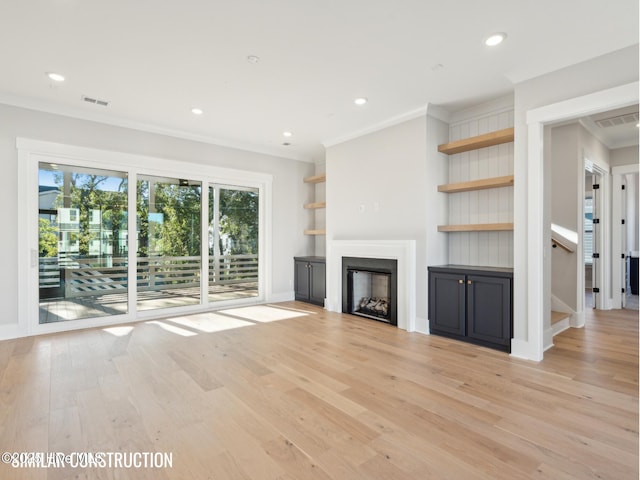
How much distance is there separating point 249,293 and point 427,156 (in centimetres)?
384

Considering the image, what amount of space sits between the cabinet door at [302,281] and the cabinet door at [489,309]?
3.10 meters

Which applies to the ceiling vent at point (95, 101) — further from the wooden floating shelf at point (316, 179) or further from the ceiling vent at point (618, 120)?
the ceiling vent at point (618, 120)

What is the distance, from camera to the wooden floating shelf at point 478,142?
3771 mm

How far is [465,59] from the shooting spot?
3.16m

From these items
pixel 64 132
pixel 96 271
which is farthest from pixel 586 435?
pixel 64 132

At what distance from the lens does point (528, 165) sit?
3.35 m

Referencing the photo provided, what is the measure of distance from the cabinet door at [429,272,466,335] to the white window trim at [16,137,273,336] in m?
3.32

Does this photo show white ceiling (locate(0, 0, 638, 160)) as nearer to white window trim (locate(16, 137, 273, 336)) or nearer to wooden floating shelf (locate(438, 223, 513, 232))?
white window trim (locate(16, 137, 273, 336))

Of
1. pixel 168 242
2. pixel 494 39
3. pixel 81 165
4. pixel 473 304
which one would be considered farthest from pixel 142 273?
pixel 494 39

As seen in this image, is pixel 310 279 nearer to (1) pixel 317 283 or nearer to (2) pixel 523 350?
(1) pixel 317 283

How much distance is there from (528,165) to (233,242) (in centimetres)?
452

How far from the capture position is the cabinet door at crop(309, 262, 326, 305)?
19.5 feet

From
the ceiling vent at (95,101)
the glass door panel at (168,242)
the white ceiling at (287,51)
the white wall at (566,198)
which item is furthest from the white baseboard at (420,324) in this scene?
the ceiling vent at (95,101)

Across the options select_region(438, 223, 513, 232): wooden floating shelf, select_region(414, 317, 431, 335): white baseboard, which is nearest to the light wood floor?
select_region(414, 317, 431, 335): white baseboard
